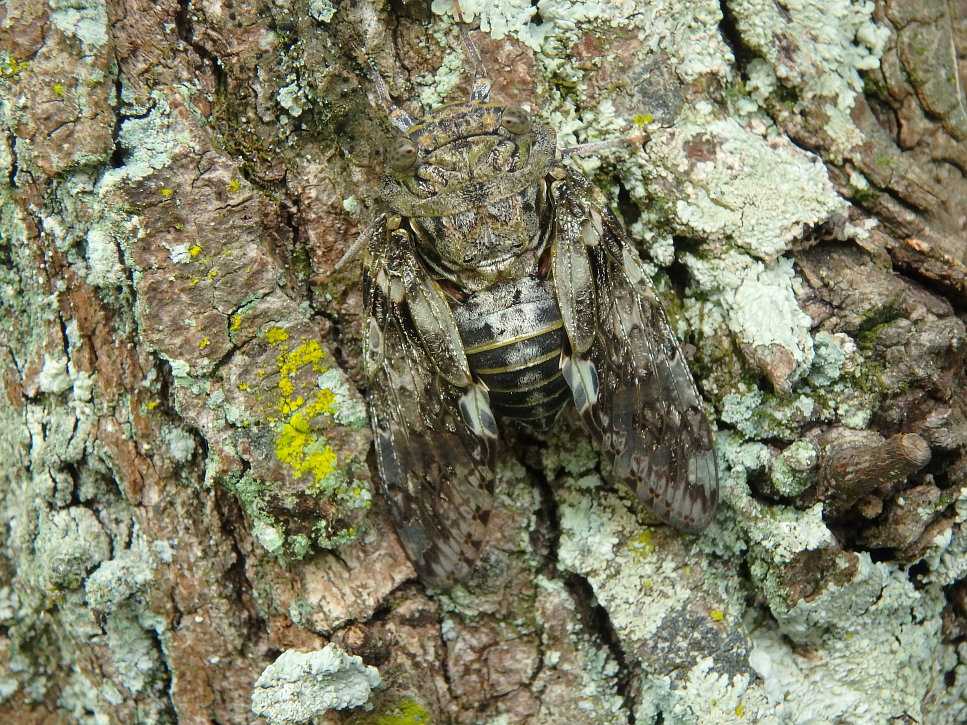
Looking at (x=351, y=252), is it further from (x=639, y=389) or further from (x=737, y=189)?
(x=737, y=189)

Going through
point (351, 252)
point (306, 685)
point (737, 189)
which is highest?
point (351, 252)

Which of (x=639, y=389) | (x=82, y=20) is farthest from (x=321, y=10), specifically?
(x=639, y=389)

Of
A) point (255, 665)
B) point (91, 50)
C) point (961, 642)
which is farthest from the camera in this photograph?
point (961, 642)

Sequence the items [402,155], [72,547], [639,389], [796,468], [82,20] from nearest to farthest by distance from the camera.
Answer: [82,20]
[796,468]
[72,547]
[402,155]
[639,389]

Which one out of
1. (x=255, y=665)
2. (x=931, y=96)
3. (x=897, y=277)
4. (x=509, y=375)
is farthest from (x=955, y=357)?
(x=255, y=665)

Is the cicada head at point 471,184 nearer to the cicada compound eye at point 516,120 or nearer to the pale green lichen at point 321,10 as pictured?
the cicada compound eye at point 516,120

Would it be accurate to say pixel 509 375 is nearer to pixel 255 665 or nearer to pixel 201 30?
pixel 255 665

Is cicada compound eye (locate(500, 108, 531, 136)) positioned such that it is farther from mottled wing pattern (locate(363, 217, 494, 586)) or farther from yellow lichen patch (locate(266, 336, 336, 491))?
yellow lichen patch (locate(266, 336, 336, 491))
